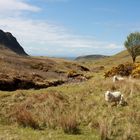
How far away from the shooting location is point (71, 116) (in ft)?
56.6

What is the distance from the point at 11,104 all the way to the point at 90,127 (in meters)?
5.93

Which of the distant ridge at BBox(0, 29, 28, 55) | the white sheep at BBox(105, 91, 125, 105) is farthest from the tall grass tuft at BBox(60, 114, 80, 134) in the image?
the distant ridge at BBox(0, 29, 28, 55)

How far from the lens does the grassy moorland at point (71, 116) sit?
1546 centimetres

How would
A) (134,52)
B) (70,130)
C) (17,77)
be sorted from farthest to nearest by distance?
(134,52), (17,77), (70,130)

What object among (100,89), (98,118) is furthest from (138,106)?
(100,89)

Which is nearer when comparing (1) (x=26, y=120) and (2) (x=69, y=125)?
(2) (x=69, y=125)

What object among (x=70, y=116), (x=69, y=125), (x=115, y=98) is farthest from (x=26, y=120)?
(x=115, y=98)

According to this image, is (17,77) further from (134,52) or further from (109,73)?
(134,52)

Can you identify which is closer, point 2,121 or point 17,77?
point 2,121

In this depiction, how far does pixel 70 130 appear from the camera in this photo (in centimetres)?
1619

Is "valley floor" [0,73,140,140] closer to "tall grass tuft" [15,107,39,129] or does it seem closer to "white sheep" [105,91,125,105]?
"tall grass tuft" [15,107,39,129]

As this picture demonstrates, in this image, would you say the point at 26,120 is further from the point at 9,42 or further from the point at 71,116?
the point at 9,42

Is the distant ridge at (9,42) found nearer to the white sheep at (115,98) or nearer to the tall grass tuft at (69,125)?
the white sheep at (115,98)

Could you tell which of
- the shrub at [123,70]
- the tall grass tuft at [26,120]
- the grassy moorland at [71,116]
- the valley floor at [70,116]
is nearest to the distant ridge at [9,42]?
the shrub at [123,70]
